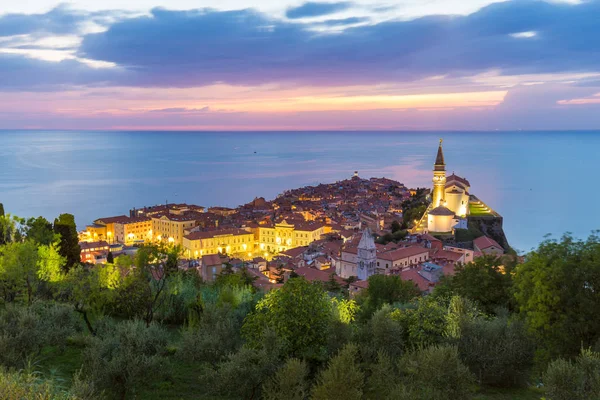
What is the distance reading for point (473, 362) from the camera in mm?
9539

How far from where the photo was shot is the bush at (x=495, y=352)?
9.52m

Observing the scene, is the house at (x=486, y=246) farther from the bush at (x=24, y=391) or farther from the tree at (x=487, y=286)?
the bush at (x=24, y=391)

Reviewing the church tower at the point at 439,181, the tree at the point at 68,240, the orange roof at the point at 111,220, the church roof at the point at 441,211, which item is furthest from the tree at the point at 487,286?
the orange roof at the point at 111,220

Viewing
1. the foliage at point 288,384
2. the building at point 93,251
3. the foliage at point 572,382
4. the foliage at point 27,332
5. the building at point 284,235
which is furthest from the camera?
the building at point 284,235

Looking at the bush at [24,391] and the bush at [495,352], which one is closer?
the bush at [24,391]

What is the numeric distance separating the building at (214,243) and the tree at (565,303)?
4448 cm

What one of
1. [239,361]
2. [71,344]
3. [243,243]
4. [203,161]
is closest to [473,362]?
[239,361]

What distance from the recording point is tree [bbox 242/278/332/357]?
893 cm

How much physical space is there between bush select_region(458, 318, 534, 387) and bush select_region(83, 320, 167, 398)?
5838 millimetres

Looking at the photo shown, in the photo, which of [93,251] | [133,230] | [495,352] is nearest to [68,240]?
[495,352]

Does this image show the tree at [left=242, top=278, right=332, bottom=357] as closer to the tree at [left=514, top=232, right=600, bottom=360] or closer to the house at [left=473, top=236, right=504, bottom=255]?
the tree at [left=514, top=232, right=600, bottom=360]

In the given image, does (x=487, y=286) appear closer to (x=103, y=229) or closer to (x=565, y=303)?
(x=565, y=303)

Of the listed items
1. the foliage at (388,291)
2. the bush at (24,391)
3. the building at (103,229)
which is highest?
the bush at (24,391)

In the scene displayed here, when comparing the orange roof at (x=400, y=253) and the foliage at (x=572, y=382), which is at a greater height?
the foliage at (x=572, y=382)
